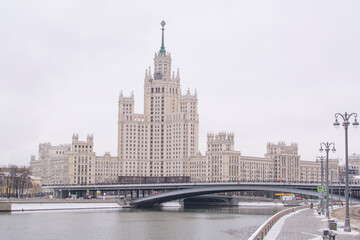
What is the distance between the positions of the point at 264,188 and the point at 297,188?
381 inches

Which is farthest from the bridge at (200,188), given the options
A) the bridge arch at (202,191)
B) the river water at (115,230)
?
the river water at (115,230)

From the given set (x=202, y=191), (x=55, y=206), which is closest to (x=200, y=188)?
(x=202, y=191)

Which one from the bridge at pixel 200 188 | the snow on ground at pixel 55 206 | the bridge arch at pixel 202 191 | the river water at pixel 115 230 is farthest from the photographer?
the bridge at pixel 200 188

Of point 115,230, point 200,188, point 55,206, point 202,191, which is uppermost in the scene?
point 200,188

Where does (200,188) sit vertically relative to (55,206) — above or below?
above

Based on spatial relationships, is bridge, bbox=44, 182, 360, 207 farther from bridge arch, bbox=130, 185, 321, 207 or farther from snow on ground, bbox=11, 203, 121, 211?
Result: snow on ground, bbox=11, 203, 121, 211

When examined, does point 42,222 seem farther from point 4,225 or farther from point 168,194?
point 168,194

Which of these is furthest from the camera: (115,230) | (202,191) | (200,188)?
(200,188)

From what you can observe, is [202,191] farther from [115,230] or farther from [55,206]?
[115,230]

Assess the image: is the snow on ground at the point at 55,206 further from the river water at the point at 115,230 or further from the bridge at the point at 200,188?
the river water at the point at 115,230

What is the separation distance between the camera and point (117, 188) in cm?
16588

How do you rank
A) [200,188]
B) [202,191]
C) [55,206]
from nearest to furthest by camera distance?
1. [55,206]
2. [202,191]
3. [200,188]

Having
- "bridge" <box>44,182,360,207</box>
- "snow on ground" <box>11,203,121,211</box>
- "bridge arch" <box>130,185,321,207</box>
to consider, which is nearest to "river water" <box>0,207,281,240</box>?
"snow on ground" <box>11,203,121,211</box>

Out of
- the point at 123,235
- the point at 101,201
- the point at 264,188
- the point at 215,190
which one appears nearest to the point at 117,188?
the point at 101,201
